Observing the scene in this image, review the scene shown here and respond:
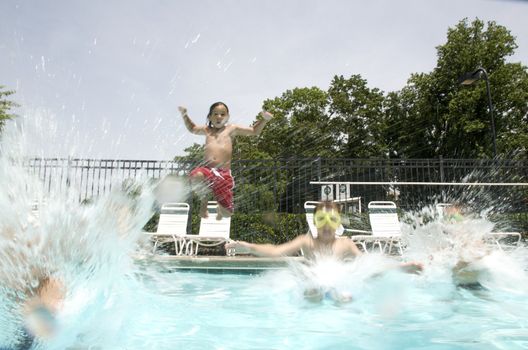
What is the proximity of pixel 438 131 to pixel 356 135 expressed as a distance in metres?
5.18

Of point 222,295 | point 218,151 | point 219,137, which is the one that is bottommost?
point 222,295

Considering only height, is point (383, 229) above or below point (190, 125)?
below

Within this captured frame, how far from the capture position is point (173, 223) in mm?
10117

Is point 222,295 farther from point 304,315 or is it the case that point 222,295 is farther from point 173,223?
point 173,223

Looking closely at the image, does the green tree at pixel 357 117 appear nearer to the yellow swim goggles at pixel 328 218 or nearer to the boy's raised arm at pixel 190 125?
the boy's raised arm at pixel 190 125

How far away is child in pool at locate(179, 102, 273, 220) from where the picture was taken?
5766 mm

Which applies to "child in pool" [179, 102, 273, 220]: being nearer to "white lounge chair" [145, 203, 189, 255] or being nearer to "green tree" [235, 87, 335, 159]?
"white lounge chair" [145, 203, 189, 255]

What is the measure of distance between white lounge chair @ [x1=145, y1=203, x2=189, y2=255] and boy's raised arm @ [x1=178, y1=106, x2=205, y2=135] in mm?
3891

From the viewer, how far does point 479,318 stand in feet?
14.0

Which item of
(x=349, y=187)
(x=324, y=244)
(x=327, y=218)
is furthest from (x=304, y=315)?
(x=349, y=187)

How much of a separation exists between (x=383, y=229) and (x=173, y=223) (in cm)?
471

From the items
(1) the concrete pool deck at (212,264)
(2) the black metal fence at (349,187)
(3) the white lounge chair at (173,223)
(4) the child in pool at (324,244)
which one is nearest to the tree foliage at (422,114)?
(2) the black metal fence at (349,187)

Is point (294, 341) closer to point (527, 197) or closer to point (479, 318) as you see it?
point (479, 318)

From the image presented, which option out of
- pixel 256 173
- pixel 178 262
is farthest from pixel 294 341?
pixel 256 173
